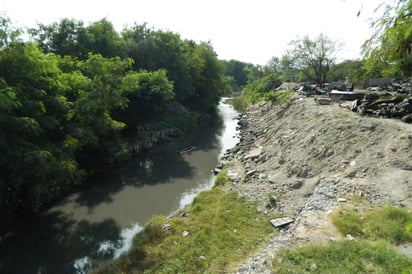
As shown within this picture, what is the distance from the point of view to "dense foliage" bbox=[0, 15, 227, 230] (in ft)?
26.1

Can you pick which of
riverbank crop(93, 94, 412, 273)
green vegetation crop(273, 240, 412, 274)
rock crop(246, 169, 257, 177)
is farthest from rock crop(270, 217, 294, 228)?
rock crop(246, 169, 257, 177)

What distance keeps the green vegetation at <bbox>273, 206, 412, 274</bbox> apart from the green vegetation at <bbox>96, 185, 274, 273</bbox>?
62.9 inches

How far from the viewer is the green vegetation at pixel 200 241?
6.86 meters

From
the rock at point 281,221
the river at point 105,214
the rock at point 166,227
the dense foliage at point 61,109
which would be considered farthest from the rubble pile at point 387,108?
the dense foliage at point 61,109

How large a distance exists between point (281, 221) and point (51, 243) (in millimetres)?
7321

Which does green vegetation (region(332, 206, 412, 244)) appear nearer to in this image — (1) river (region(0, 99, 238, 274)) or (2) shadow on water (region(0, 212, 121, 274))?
(1) river (region(0, 99, 238, 274))

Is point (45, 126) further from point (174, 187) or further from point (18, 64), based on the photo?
point (174, 187)

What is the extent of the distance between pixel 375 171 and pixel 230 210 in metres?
4.76

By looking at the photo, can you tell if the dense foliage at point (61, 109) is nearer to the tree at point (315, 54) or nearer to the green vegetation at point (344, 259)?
the green vegetation at point (344, 259)

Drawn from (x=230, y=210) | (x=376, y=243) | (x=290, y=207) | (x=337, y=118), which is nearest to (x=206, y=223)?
(x=230, y=210)

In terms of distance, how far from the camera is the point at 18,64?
8562 mm

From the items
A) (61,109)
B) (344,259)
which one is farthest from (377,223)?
(61,109)

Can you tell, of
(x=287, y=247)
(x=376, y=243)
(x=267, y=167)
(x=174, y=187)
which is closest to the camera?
(x=376, y=243)

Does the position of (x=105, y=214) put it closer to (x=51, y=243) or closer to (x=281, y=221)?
(x=51, y=243)
